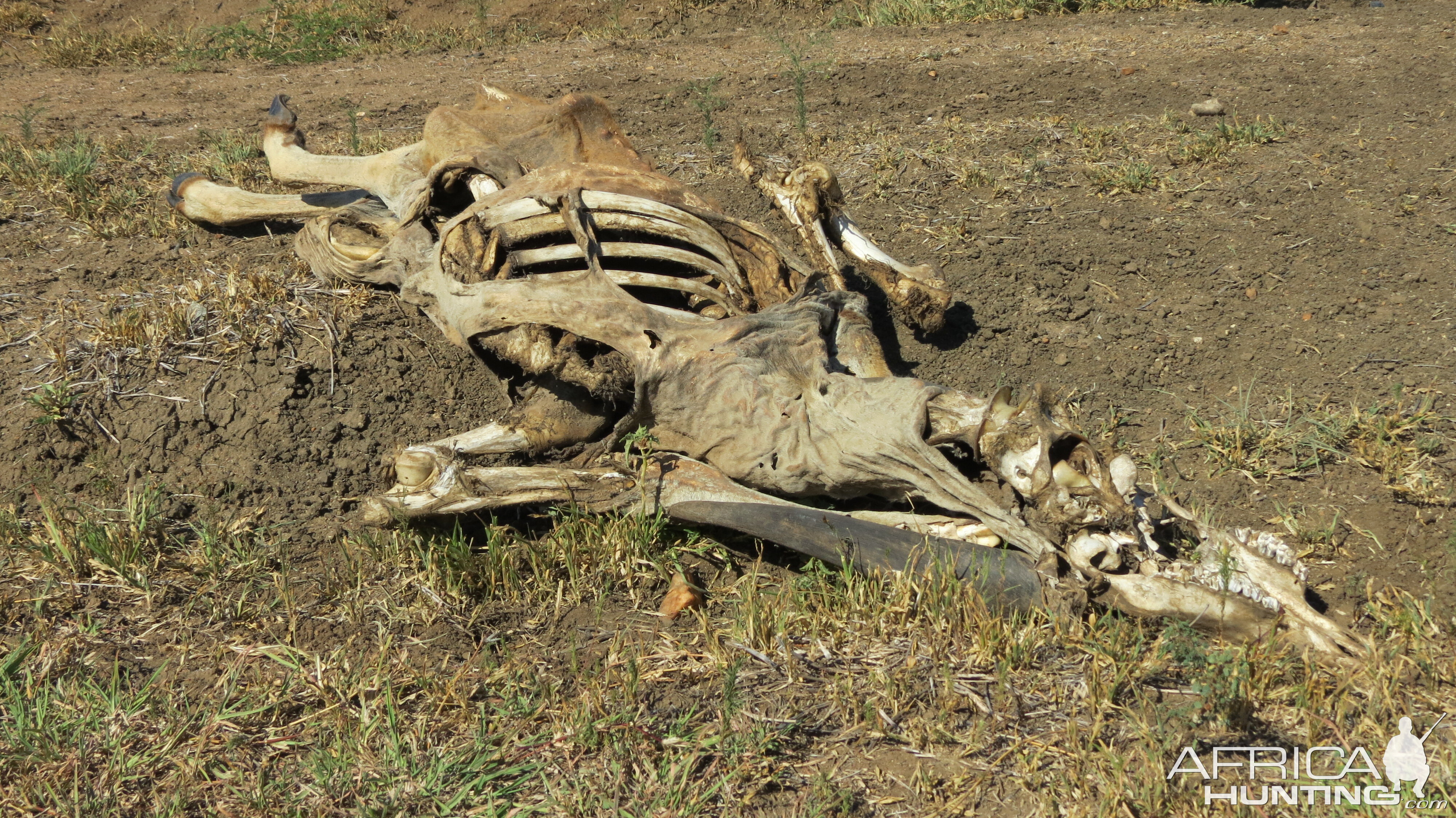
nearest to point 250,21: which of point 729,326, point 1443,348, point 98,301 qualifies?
point 98,301

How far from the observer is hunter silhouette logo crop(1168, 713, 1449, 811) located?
2105 mm

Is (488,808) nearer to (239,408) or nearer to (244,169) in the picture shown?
(239,408)

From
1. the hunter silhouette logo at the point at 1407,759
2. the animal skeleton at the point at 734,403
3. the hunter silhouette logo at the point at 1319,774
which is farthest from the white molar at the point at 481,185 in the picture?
the hunter silhouette logo at the point at 1407,759

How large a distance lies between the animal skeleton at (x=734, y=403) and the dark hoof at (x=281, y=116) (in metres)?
1.27

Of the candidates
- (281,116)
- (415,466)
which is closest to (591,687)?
(415,466)

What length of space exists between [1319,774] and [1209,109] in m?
4.14

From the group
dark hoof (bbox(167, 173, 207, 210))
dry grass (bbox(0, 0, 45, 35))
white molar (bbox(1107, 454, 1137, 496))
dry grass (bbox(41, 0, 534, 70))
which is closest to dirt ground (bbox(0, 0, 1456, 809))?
dark hoof (bbox(167, 173, 207, 210))

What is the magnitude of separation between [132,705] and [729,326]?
184 cm

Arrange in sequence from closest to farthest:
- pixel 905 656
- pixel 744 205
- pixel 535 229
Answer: pixel 905 656 < pixel 535 229 < pixel 744 205

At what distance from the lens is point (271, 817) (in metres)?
2.19

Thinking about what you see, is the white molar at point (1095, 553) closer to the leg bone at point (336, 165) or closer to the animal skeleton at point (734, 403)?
the animal skeleton at point (734, 403)

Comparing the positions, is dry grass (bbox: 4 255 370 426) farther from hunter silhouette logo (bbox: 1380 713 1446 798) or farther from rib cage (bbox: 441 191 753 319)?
hunter silhouette logo (bbox: 1380 713 1446 798)

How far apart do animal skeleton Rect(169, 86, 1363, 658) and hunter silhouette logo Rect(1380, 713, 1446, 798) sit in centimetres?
23

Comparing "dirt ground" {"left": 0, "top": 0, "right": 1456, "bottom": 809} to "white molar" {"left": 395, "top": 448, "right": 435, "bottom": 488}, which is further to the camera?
"dirt ground" {"left": 0, "top": 0, "right": 1456, "bottom": 809}
